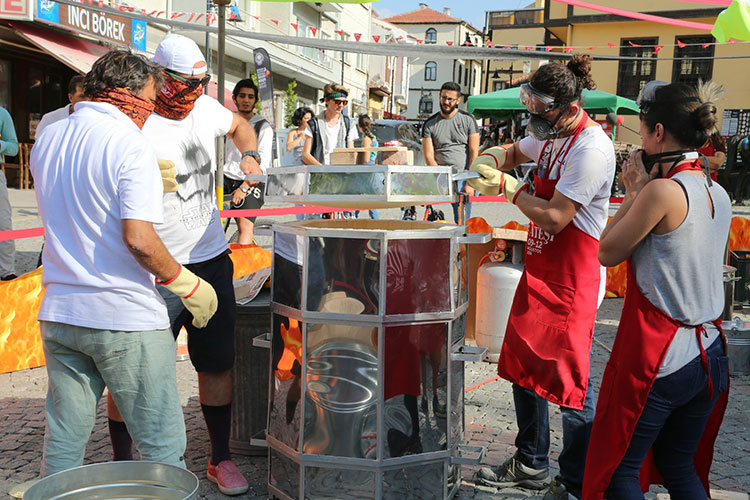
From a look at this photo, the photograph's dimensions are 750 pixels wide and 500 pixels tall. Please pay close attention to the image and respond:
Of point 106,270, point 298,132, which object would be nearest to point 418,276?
point 106,270

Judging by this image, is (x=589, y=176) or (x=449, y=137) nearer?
(x=589, y=176)

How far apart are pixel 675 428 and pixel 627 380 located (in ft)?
0.89

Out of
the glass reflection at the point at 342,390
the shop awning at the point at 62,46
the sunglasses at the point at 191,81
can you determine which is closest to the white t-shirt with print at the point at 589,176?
the glass reflection at the point at 342,390

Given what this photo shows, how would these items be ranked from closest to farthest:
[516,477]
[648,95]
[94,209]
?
[94,209]
[648,95]
[516,477]

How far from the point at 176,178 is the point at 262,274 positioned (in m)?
0.79

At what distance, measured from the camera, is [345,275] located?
2742 millimetres

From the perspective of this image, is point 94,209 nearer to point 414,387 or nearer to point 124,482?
point 124,482

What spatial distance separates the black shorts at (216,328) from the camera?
10.1 feet

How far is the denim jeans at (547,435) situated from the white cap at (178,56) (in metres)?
1.91

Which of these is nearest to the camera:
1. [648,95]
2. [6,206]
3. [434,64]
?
[648,95]

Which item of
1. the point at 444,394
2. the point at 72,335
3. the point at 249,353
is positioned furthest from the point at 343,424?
the point at 72,335

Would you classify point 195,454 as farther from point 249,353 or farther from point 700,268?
point 700,268

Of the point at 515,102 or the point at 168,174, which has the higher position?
the point at 515,102

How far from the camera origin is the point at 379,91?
176ft
